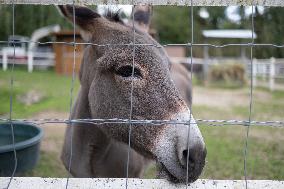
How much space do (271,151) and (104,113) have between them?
13.9 feet

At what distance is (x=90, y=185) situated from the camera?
172cm

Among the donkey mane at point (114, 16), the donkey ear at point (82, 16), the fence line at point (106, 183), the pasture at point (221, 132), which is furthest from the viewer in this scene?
the pasture at point (221, 132)

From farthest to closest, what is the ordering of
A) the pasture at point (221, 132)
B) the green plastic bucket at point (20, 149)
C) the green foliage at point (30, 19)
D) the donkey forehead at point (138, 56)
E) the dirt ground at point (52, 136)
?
1. the green foliage at point (30, 19)
2. the dirt ground at point (52, 136)
3. the pasture at point (221, 132)
4. the green plastic bucket at point (20, 149)
5. the donkey forehead at point (138, 56)

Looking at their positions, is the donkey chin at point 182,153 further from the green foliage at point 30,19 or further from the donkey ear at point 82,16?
the green foliage at point 30,19

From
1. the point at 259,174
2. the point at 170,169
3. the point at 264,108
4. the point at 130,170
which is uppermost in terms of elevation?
the point at 170,169

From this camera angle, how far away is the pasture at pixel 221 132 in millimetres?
5012

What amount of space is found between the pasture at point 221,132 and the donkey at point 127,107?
64.9 inches

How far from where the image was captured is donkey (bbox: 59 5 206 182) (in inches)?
75.7

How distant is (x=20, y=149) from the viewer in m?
4.05

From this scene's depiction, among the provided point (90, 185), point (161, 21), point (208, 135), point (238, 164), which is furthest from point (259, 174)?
point (161, 21)

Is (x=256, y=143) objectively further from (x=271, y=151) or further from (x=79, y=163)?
(x=79, y=163)

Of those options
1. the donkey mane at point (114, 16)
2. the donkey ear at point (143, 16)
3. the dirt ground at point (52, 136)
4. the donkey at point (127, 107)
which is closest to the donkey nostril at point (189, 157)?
the donkey at point (127, 107)

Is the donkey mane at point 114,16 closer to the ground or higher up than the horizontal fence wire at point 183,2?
closer to the ground

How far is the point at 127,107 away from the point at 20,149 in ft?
7.25
